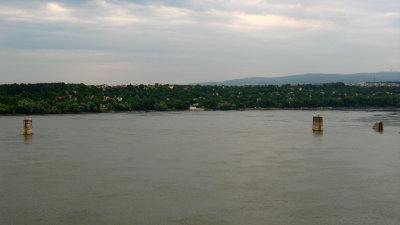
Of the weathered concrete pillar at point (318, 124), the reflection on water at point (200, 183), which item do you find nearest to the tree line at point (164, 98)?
the reflection on water at point (200, 183)

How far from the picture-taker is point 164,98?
98812mm

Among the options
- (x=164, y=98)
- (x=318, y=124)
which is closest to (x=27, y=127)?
(x=318, y=124)

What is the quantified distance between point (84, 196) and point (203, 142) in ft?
55.5

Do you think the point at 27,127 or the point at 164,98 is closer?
the point at 27,127

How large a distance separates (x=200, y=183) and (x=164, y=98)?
82855 millimetres

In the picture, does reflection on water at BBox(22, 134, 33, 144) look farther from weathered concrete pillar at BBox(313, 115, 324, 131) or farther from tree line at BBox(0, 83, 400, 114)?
tree line at BBox(0, 83, 400, 114)

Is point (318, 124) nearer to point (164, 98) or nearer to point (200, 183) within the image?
point (200, 183)

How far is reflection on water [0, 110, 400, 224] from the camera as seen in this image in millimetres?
12539

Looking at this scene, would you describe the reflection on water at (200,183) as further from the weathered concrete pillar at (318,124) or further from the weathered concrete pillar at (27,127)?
the weathered concrete pillar at (318,124)

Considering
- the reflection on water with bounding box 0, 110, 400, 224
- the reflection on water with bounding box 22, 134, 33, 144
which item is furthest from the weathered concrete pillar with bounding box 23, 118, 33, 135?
the reflection on water with bounding box 0, 110, 400, 224

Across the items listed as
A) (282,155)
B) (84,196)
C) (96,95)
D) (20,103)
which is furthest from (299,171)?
(96,95)

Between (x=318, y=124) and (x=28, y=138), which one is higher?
(x=318, y=124)

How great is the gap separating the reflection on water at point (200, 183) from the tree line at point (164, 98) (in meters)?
46.5

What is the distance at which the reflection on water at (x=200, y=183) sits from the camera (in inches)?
494
